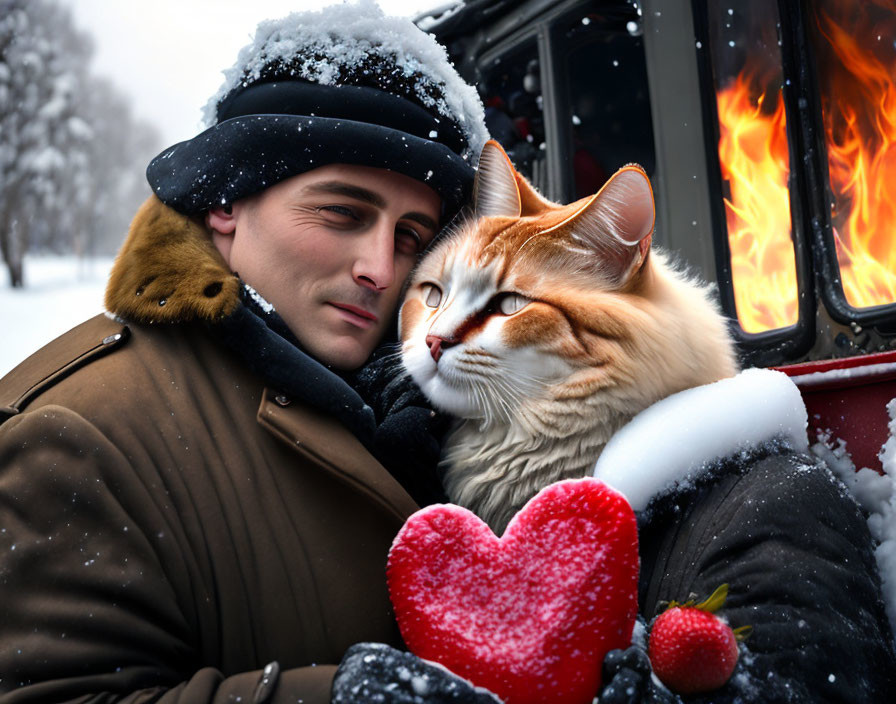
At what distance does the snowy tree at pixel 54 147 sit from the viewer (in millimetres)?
7180

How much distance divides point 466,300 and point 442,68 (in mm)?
701

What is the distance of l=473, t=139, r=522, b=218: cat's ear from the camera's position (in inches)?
72.0

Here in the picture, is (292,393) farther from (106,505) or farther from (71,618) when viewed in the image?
(71,618)

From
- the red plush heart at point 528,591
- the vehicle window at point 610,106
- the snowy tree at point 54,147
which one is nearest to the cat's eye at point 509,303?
the red plush heart at point 528,591

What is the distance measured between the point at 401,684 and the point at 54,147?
Result: 8.55m

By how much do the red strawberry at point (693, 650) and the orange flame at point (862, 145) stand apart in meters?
1.71

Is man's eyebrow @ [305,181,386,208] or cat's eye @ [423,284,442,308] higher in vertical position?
man's eyebrow @ [305,181,386,208]

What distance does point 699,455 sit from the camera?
132 cm

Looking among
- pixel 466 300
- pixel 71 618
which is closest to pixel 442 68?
pixel 466 300

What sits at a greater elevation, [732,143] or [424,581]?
[732,143]

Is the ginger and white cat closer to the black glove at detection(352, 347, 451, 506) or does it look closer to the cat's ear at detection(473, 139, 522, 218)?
the black glove at detection(352, 347, 451, 506)

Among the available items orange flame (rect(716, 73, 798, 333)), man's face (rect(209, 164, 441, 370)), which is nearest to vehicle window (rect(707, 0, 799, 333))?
orange flame (rect(716, 73, 798, 333))

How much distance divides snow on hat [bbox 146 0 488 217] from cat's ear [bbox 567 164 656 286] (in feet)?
1.44

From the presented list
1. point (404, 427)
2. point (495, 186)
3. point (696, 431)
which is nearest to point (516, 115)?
point (495, 186)
